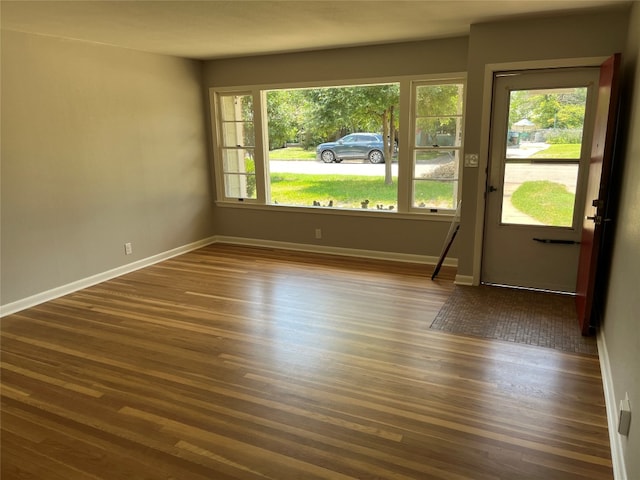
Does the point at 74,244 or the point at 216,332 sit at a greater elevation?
the point at 74,244

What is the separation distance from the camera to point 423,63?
184 inches

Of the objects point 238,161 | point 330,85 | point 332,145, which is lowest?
point 238,161

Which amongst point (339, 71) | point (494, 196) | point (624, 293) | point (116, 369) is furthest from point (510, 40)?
point (116, 369)

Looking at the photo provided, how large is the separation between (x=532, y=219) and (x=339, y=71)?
2631mm

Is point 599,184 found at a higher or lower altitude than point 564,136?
lower

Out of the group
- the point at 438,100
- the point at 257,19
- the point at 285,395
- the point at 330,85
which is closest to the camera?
the point at 285,395

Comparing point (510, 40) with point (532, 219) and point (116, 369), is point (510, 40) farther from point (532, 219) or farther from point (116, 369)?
point (116, 369)

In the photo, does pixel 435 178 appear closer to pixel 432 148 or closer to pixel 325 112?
pixel 432 148

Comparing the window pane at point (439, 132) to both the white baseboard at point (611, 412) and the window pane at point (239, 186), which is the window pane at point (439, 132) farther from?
the white baseboard at point (611, 412)

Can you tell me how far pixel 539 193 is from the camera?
4066 mm

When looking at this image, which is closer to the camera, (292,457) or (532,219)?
(292,457)

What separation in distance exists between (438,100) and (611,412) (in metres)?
3.45

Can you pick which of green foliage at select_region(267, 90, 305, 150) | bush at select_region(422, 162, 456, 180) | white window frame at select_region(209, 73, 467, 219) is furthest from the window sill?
green foliage at select_region(267, 90, 305, 150)

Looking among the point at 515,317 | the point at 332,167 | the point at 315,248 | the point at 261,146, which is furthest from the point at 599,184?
the point at 332,167
